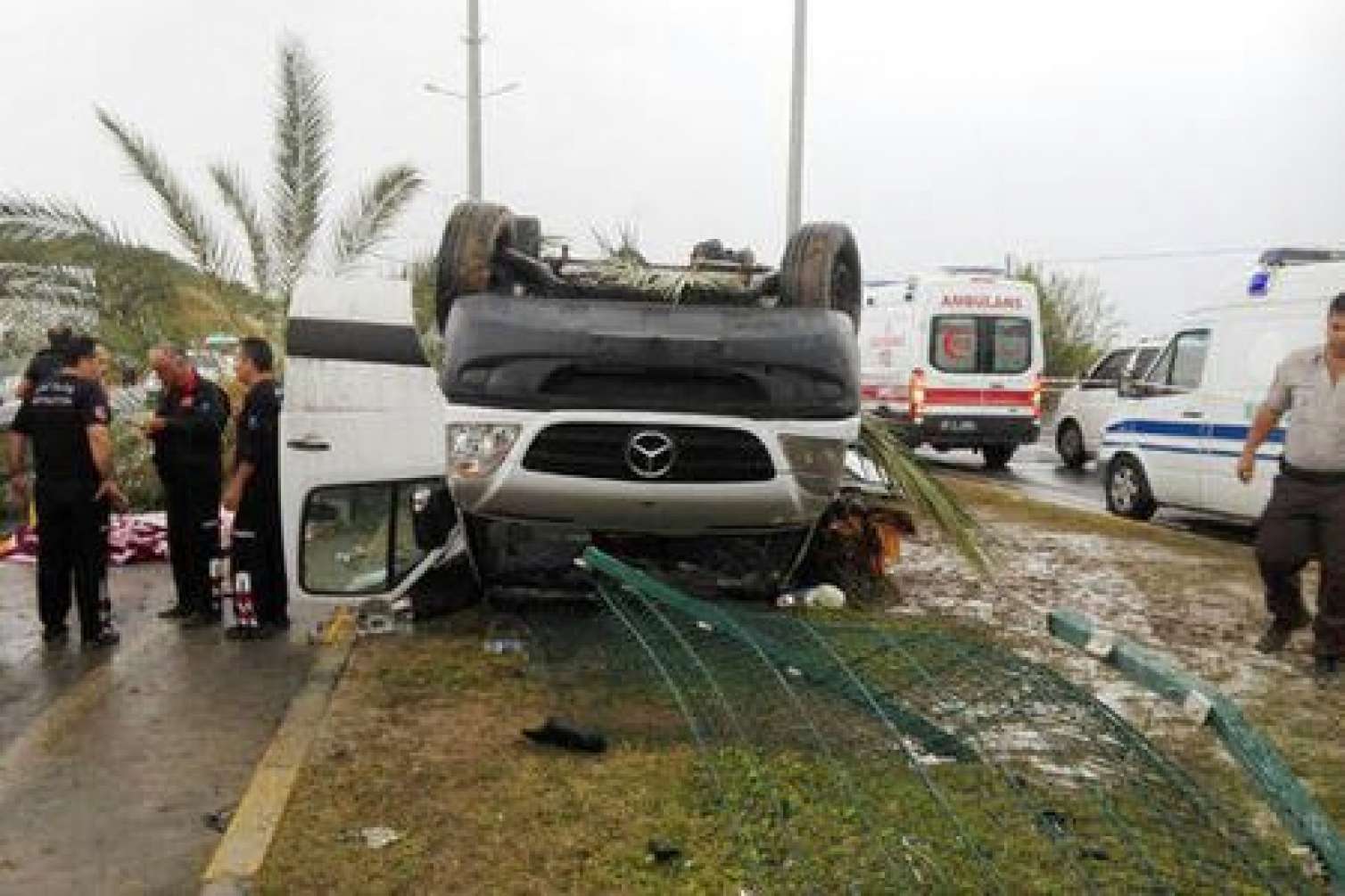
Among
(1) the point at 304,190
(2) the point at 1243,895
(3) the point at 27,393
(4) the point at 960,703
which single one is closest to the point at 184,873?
(4) the point at 960,703

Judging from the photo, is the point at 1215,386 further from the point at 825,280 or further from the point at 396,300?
the point at 396,300

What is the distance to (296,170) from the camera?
14.6 metres

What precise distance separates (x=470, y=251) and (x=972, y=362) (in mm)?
12711

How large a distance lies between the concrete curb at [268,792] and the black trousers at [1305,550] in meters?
4.52

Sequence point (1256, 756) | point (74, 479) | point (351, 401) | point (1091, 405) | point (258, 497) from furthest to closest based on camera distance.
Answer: point (1091, 405) < point (258, 497) < point (74, 479) < point (351, 401) < point (1256, 756)

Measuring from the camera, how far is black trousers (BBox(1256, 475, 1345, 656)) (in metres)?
6.48

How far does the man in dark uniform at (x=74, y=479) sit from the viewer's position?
711 cm

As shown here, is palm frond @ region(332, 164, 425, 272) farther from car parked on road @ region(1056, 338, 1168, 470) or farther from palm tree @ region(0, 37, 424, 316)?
car parked on road @ region(1056, 338, 1168, 470)

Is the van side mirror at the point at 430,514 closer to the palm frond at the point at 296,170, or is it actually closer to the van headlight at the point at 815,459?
the van headlight at the point at 815,459

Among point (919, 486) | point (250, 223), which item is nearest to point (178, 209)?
point (250, 223)

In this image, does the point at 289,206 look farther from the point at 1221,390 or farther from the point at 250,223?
the point at 1221,390

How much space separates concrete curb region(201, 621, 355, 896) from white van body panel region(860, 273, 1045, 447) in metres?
13.0

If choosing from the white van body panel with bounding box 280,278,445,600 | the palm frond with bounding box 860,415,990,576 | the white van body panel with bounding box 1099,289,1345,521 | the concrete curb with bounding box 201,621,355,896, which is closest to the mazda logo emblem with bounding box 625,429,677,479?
the white van body panel with bounding box 280,278,445,600

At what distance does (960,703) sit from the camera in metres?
4.78
